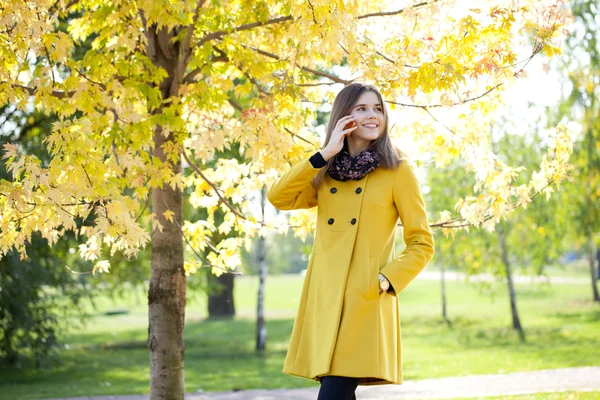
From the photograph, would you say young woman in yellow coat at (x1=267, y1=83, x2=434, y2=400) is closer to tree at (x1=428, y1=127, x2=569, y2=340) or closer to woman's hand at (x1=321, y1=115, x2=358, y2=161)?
woman's hand at (x1=321, y1=115, x2=358, y2=161)

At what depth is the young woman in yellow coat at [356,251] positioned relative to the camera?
3.62 m

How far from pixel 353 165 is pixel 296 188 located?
1.07 ft

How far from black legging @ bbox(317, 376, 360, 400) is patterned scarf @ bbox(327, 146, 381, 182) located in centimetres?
93

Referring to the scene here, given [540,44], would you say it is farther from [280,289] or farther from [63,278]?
[280,289]

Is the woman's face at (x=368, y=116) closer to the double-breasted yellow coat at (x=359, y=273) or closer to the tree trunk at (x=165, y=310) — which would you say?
the double-breasted yellow coat at (x=359, y=273)

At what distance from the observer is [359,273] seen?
3.67 metres

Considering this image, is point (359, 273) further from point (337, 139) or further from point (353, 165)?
point (337, 139)

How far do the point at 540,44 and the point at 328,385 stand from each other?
2.65 metres

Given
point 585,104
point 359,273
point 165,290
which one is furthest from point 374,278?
point 585,104

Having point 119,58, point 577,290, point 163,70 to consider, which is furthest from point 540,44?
point 577,290

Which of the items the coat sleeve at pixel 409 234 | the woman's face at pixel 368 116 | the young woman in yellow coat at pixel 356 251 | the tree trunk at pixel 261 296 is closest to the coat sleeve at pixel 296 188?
the young woman in yellow coat at pixel 356 251

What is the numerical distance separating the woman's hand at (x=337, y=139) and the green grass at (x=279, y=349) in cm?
497

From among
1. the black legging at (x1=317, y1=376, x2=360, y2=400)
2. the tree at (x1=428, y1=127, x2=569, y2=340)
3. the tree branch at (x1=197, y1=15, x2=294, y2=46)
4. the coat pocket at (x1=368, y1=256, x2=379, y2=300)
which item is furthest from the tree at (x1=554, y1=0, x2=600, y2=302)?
the black legging at (x1=317, y1=376, x2=360, y2=400)

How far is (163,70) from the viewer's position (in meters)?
5.75
